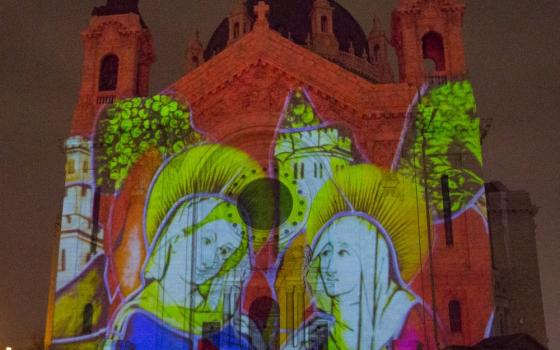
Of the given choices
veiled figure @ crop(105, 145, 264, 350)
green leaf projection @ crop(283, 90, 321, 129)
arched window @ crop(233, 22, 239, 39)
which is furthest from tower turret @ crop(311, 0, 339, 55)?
veiled figure @ crop(105, 145, 264, 350)

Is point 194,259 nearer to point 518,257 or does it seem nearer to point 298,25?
point 518,257

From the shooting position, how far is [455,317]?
→ 888 inches

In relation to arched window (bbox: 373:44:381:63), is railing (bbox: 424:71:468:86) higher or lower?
lower

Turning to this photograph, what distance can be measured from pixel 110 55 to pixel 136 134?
14.1ft

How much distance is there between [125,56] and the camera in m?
27.4

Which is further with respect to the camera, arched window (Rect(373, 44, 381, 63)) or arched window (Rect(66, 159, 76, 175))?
arched window (Rect(373, 44, 381, 63))

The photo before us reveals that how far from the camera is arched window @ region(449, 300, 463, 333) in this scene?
22.4 meters

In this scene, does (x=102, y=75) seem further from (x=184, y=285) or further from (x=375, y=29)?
(x=375, y=29)

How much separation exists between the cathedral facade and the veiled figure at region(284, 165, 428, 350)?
5 centimetres

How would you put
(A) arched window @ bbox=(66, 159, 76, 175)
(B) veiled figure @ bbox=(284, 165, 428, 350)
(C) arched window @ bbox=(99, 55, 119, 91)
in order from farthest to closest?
(C) arched window @ bbox=(99, 55, 119, 91) < (A) arched window @ bbox=(66, 159, 76, 175) < (B) veiled figure @ bbox=(284, 165, 428, 350)

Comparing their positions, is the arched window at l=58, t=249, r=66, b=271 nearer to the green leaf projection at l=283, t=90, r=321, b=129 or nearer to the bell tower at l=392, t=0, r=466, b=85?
the green leaf projection at l=283, t=90, r=321, b=129

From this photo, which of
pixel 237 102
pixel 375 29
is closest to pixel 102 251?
pixel 237 102

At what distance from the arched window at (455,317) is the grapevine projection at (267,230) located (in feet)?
0.81

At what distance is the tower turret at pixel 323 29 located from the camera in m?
41.2
